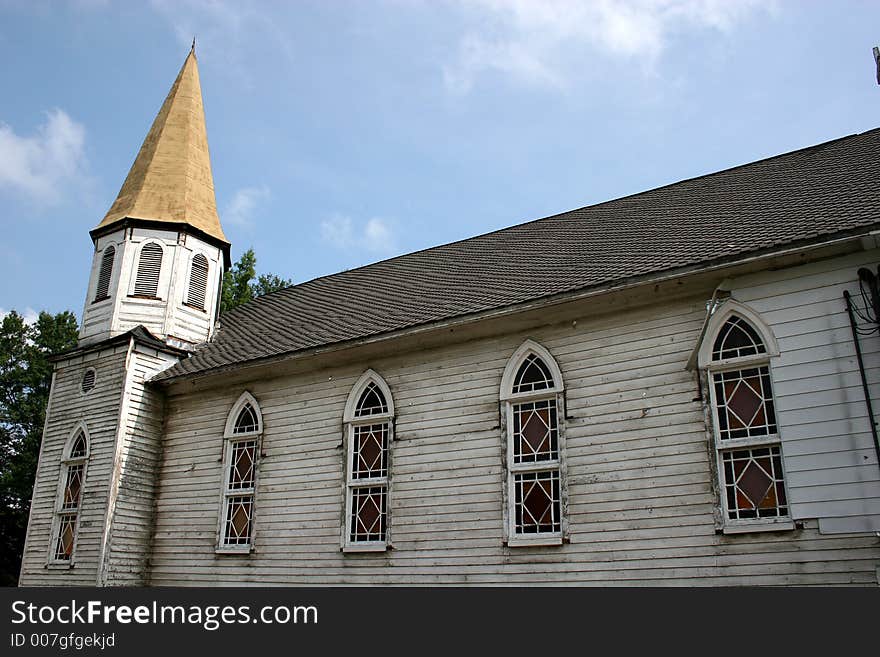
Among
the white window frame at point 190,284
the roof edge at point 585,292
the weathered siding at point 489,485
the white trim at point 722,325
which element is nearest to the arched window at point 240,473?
the weathered siding at point 489,485

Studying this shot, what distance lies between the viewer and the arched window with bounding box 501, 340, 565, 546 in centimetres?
1117

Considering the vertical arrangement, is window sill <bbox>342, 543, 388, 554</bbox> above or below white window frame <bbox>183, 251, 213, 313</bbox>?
below

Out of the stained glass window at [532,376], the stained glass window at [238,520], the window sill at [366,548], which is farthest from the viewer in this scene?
the stained glass window at [238,520]

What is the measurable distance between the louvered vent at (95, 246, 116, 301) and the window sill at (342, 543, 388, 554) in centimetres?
909

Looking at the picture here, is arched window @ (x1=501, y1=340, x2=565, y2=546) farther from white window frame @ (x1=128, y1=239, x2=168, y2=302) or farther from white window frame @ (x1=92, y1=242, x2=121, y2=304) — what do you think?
white window frame @ (x1=92, y1=242, x2=121, y2=304)

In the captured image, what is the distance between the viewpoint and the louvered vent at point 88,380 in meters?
16.5

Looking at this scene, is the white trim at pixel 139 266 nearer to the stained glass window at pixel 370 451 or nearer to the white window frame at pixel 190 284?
the white window frame at pixel 190 284

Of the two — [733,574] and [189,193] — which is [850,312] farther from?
[189,193]

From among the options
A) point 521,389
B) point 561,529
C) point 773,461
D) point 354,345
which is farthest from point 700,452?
point 354,345

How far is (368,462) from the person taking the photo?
43.3ft

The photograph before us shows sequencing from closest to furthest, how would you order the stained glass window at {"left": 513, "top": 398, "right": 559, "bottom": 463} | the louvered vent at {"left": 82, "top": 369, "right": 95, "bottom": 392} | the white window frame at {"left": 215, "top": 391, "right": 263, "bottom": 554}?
the stained glass window at {"left": 513, "top": 398, "right": 559, "bottom": 463} < the white window frame at {"left": 215, "top": 391, "right": 263, "bottom": 554} < the louvered vent at {"left": 82, "top": 369, "right": 95, "bottom": 392}

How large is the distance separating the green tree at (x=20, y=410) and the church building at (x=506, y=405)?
51.2ft

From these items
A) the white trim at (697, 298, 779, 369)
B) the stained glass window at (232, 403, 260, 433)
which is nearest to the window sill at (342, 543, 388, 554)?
the stained glass window at (232, 403, 260, 433)

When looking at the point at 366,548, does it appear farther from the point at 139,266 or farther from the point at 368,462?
the point at 139,266
